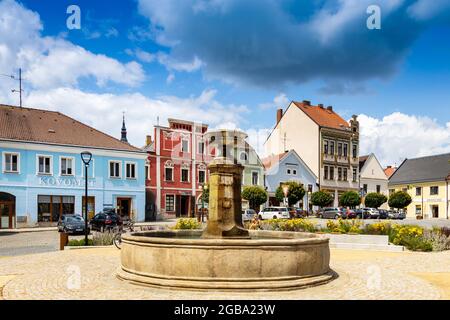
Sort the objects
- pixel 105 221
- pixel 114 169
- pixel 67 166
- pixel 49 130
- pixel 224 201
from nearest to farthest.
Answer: pixel 224 201, pixel 105 221, pixel 67 166, pixel 49 130, pixel 114 169

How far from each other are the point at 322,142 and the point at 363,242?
40.6 meters

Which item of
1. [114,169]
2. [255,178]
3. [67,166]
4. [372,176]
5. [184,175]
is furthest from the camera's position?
[372,176]

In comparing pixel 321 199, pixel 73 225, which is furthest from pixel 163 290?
pixel 321 199

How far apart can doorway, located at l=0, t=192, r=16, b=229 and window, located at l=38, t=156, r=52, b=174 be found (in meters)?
3.08

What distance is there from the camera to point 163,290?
9211 mm

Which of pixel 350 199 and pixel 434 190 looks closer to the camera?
pixel 350 199

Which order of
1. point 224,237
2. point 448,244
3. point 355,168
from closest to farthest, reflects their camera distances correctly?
point 224,237 → point 448,244 → point 355,168

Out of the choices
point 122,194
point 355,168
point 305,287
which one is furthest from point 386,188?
point 305,287

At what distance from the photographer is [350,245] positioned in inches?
766

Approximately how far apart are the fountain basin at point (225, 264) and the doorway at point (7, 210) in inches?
1123

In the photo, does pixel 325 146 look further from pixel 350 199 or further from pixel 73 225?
pixel 73 225

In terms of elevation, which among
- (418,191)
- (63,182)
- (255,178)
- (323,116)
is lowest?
(418,191)
